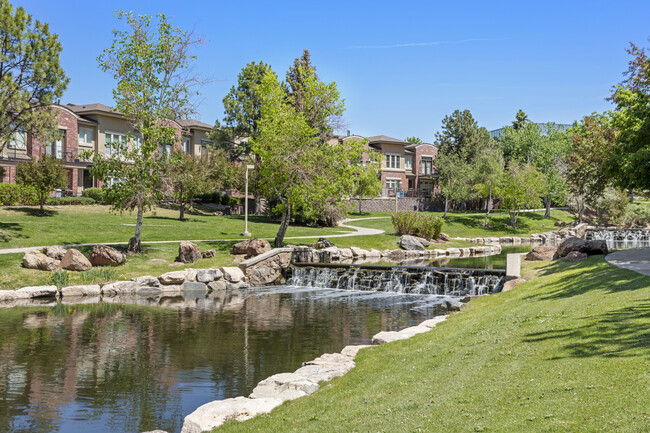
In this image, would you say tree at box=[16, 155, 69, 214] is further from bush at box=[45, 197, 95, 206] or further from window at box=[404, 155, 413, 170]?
window at box=[404, 155, 413, 170]

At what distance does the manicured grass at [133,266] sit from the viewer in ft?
74.5

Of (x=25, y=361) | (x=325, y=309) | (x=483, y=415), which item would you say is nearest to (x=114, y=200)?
(x=325, y=309)

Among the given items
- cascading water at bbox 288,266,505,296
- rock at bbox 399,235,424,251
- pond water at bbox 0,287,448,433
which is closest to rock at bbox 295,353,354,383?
pond water at bbox 0,287,448,433

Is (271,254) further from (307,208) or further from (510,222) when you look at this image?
(510,222)

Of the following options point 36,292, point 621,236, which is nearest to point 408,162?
point 621,236

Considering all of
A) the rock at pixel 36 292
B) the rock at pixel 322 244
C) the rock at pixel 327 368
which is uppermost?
the rock at pixel 322 244

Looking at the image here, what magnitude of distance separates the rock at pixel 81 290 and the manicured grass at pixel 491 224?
2893cm

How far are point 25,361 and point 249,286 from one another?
14.6m

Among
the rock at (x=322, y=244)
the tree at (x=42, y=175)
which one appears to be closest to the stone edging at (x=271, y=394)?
the rock at (x=322, y=244)

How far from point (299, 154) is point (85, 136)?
104 ft

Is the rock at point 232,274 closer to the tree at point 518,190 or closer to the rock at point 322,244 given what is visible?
the rock at point 322,244

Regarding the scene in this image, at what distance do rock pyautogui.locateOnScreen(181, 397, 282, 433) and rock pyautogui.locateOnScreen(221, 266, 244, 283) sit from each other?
17.4m

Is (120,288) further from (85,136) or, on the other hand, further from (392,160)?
(392,160)

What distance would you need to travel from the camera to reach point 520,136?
77250 millimetres
